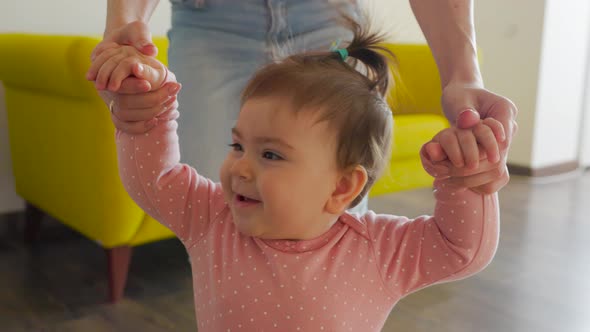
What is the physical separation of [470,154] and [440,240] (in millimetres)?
187

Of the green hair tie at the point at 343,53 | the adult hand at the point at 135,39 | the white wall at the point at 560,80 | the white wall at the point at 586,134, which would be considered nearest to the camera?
the adult hand at the point at 135,39

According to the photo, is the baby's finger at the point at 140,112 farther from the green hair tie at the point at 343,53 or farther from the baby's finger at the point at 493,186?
the baby's finger at the point at 493,186

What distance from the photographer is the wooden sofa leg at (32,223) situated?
222cm

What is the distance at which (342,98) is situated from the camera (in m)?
0.77

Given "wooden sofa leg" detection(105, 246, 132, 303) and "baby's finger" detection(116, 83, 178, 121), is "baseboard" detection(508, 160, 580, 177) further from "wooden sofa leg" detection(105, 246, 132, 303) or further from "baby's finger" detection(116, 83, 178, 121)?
"baby's finger" detection(116, 83, 178, 121)

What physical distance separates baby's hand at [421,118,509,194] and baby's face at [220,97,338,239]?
0.16m

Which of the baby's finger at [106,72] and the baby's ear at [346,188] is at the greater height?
the baby's finger at [106,72]

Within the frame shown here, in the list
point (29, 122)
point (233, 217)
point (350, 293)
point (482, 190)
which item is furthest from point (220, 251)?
point (29, 122)

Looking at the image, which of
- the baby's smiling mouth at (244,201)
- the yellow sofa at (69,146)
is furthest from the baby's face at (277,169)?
the yellow sofa at (69,146)

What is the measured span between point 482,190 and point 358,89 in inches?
8.0

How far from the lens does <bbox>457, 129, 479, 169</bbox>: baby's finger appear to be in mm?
602

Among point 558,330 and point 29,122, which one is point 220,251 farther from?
point 29,122

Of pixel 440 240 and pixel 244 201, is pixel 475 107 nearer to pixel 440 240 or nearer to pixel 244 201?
pixel 440 240

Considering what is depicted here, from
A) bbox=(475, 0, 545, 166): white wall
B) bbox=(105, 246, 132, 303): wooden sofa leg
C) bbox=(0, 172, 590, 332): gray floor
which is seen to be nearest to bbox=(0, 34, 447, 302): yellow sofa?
bbox=(105, 246, 132, 303): wooden sofa leg
